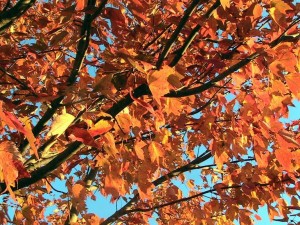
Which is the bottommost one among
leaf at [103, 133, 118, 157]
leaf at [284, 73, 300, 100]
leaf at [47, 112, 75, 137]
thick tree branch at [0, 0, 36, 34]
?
leaf at [47, 112, 75, 137]

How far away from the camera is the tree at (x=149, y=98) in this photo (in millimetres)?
2051

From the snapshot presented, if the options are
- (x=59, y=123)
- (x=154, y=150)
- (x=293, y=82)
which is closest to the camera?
(x=59, y=123)

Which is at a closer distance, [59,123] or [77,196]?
[59,123]

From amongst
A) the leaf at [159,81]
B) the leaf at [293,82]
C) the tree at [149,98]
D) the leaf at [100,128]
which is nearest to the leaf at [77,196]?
the tree at [149,98]

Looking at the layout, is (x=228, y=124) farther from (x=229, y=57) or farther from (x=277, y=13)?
(x=277, y=13)

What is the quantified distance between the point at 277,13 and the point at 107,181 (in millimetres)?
1437

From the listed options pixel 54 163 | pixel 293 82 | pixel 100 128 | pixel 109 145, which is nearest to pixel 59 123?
pixel 100 128

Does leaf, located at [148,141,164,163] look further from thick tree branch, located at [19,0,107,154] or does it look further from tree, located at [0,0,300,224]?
thick tree branch, located at [19,0,107,154]

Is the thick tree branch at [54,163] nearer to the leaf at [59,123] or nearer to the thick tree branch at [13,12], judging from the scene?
the leaf at [59,123]

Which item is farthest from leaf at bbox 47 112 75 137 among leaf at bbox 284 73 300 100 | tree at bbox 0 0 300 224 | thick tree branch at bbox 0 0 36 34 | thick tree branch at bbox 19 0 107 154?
thick tree branch at bbox 0 0 36 34

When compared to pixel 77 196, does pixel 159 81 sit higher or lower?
higher

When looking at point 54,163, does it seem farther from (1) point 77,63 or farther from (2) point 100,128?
(1) point 77,63

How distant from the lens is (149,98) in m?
2.87

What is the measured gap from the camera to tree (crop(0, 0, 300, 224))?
2.05 meters
